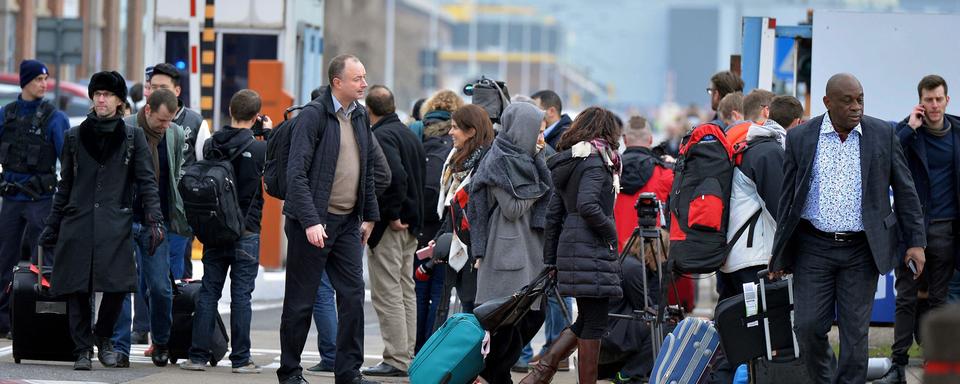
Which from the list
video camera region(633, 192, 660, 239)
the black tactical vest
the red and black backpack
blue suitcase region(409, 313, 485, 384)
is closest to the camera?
blue suitcase region(409, 313, 485, 384)

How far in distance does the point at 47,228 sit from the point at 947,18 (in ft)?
20.7

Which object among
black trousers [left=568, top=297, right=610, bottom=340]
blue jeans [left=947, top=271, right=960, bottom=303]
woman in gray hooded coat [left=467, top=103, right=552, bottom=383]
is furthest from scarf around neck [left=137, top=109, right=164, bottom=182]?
blue jeans [left=947, top=271, right=960, bottom=303]

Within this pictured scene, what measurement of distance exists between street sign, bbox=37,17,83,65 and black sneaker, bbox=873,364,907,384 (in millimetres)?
A: 16183

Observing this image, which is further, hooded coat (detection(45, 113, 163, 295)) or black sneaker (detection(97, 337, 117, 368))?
black sneaker (detection(97, 337, 117, 368))

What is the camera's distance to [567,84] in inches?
5615

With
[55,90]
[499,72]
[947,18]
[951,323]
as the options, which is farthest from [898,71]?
[499,72]

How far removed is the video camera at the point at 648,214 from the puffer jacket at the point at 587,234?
14.1 inches

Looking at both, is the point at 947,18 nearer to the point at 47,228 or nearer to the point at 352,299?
the point at 352,299

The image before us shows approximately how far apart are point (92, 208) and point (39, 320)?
2.55 feet

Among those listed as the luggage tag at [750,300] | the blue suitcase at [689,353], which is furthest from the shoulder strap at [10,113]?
the luggage tag at [750,300]

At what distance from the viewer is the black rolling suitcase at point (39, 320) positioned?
963 centimetres

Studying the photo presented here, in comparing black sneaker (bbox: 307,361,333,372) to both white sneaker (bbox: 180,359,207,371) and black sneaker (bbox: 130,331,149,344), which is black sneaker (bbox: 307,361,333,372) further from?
black sneaker (bbox: 130,331,149,344)

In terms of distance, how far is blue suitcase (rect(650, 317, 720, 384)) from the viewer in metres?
8.35

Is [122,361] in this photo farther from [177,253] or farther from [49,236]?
[177,253]
